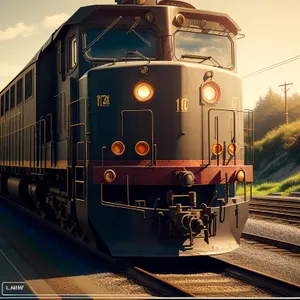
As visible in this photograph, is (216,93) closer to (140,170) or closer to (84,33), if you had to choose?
(140,170)

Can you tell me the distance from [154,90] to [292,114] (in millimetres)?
72606

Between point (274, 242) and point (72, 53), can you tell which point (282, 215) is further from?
point (72, 53)

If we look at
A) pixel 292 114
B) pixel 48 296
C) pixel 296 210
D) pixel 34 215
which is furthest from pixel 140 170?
pixel 292 114

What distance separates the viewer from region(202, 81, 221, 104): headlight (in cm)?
752

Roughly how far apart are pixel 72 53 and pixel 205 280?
4.46m

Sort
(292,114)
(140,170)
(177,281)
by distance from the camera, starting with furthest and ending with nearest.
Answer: (292,114) < (140,170) < (177,281)

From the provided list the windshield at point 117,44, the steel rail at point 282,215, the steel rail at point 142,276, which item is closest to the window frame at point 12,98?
the steel rail at point 142,276

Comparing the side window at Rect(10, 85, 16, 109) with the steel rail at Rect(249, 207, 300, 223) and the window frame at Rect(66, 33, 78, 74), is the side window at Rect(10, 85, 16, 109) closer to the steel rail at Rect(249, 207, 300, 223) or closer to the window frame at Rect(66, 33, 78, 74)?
the window frame at Rect(66, 33, 78, 74)

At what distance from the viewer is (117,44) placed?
25.7ft

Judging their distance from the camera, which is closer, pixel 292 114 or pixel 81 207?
pixel 81 207

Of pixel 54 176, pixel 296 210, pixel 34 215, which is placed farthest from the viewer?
pixel 296 210

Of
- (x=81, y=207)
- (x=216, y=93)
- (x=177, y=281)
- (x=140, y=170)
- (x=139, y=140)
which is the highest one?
(x=216, y=93)

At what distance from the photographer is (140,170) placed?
6.95 metres

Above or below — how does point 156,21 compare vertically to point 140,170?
above
